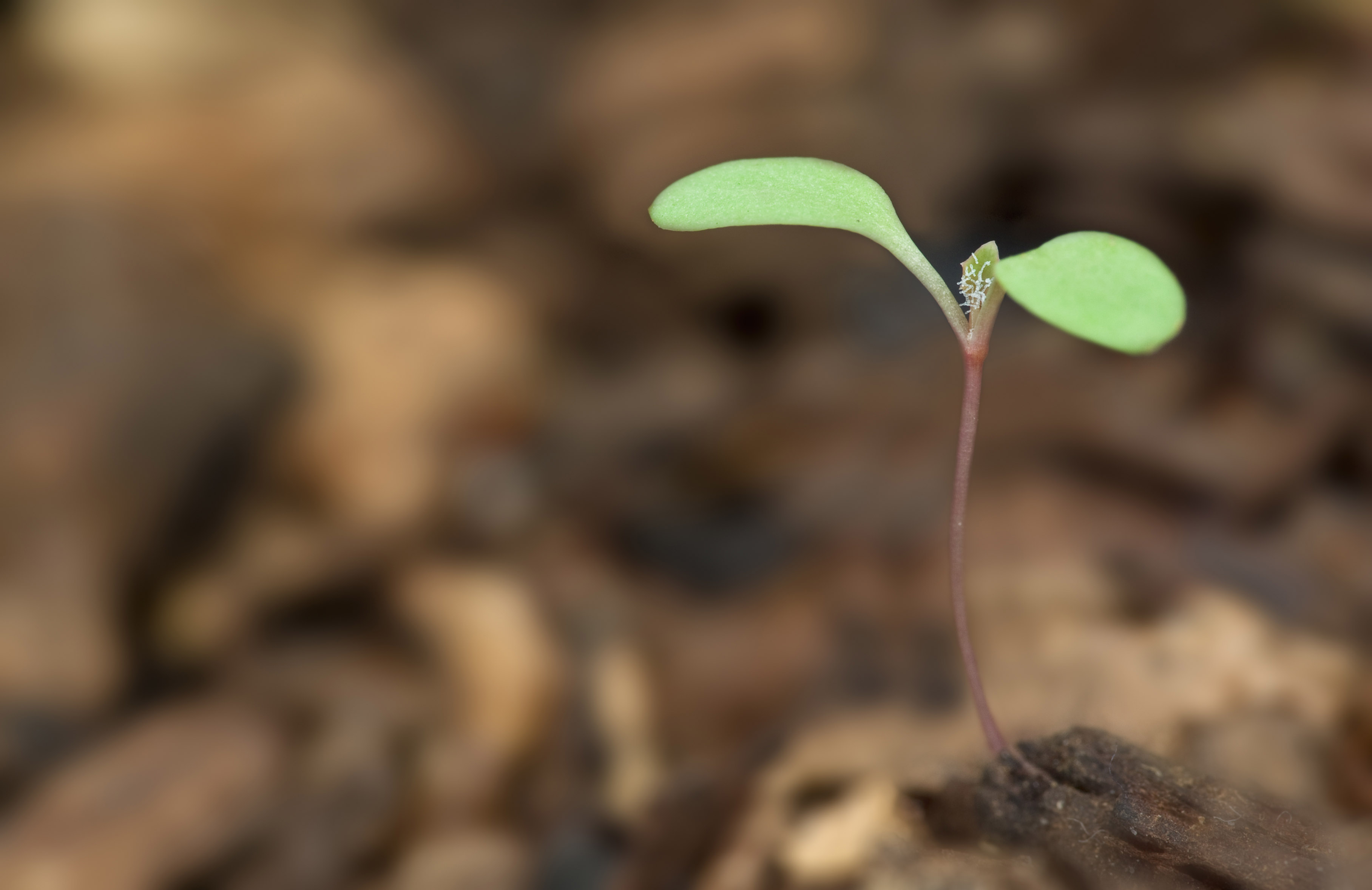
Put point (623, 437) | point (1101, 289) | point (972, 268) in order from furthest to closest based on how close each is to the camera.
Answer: point (623, 437) < point (972, 268) < point (1101, 289)

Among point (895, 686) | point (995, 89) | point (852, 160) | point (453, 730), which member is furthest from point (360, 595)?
point (995, 89)

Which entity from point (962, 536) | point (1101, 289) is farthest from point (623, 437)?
point (1101, 289)

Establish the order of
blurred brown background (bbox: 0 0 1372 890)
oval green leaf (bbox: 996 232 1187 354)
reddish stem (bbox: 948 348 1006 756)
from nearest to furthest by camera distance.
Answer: oval green leaf (bbox: 996 232 1187 354) < reddish stem (bbox: 948 348 1006 756) < blurred brown background (bbox: 0 0 1372 890)

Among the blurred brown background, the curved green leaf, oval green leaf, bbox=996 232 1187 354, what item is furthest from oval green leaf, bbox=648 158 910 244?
the blurred brown background

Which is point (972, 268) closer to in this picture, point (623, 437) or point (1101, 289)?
point (1101, 289)

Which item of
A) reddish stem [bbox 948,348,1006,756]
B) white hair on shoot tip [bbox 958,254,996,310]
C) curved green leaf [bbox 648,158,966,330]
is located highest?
curved green leaf [bbox 648,158,966,330]

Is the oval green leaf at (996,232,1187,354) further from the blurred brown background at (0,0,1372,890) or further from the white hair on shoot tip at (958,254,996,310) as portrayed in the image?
the blurred brown background at (0,0,1372,890)

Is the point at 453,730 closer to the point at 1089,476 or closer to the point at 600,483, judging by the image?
the point at 600,483
